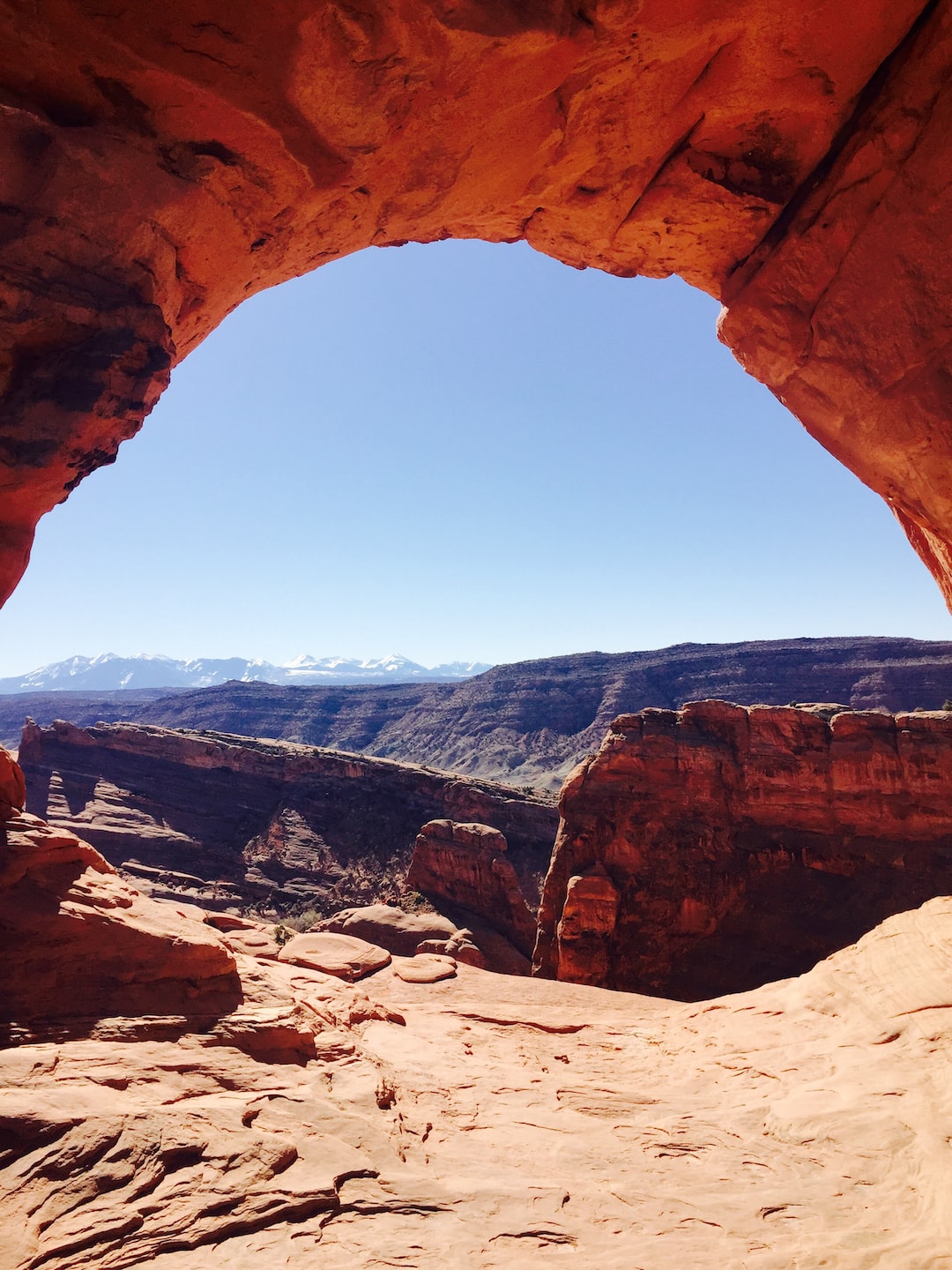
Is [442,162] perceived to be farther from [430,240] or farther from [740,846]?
[740,846]

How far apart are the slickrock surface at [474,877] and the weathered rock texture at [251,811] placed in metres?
3.20

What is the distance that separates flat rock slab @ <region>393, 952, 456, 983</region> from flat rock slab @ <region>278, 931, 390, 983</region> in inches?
19.6

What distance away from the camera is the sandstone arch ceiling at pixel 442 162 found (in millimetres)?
5363

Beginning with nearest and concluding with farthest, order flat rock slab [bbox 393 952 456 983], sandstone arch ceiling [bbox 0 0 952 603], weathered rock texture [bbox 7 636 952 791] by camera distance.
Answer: sandstone arch ceiling [bbox 0 0 952 603], flat rock slab [bbox 393 952 456 983], weathered rock texture [bbox 7 636 952 791]

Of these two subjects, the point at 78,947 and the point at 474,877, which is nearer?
the point at 78,947

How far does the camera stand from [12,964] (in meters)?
6.70

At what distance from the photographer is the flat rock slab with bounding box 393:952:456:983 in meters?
14.3

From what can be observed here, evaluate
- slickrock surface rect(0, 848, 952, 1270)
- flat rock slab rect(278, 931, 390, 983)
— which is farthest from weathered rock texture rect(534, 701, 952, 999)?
slickrock surface rect(0, 848, 952, 1270)

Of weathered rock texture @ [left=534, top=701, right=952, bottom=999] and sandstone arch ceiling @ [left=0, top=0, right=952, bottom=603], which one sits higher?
sandstone arch ceiling @ [left=0, top=0, right=952, bottom=603]

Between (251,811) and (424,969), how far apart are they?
1361 inches

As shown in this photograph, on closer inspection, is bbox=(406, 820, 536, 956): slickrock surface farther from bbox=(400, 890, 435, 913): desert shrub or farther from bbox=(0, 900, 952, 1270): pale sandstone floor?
bbox=(0, 900, 952, 1270): pale sandstone floor

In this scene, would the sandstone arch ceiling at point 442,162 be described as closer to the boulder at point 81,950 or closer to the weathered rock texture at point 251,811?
the boulder at point 81,950

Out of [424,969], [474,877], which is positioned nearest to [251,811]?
[474,877]

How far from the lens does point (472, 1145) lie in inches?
247
